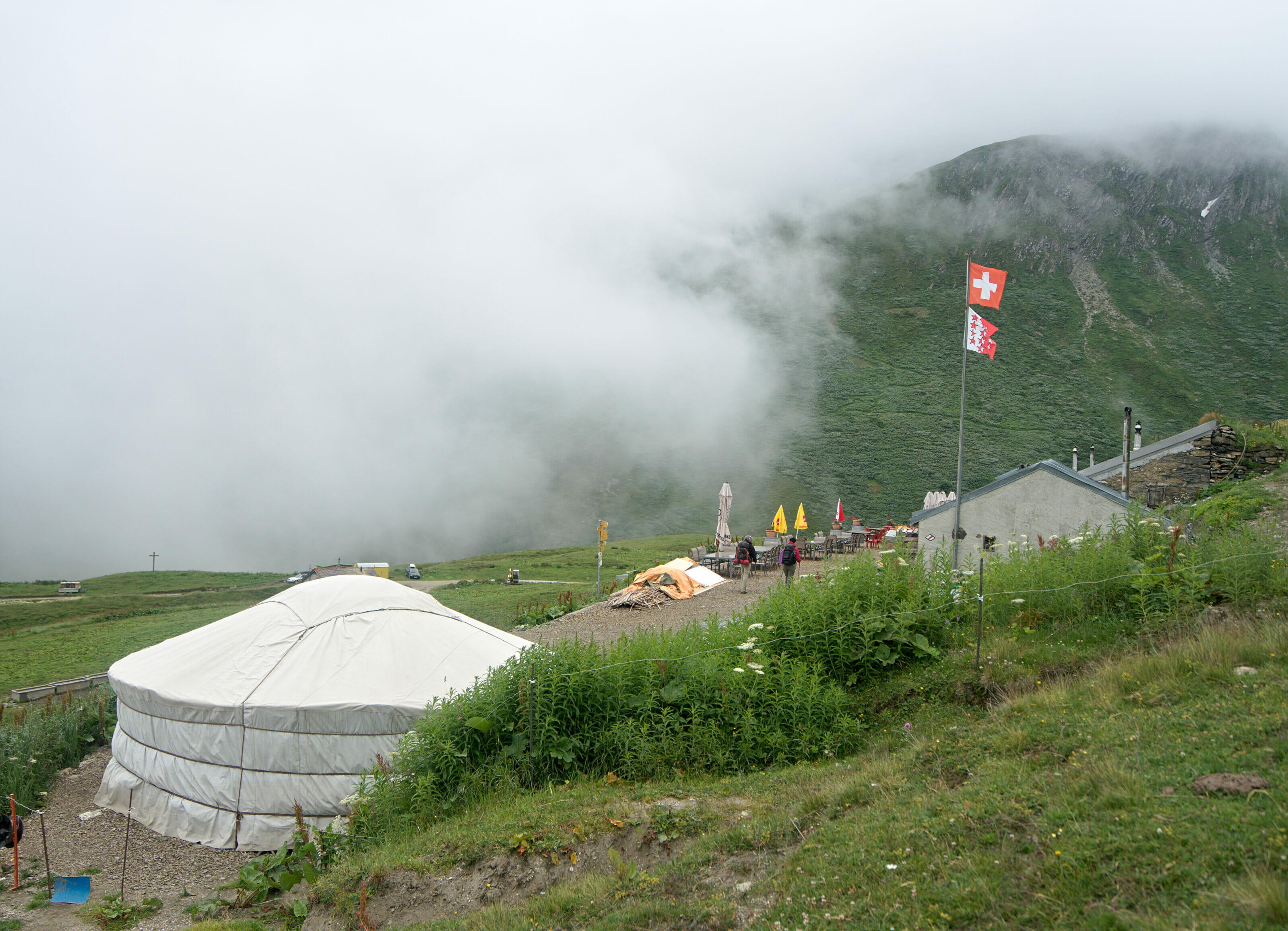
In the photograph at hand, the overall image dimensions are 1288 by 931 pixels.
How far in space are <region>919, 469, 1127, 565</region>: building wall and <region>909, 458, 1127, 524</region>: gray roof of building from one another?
48 mm

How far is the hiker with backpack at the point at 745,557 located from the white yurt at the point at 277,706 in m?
8.05

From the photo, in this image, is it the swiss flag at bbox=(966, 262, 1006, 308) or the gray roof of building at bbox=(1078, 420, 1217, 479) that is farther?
the gray roof of building at bbox=(1078, 420, 1217, 479)

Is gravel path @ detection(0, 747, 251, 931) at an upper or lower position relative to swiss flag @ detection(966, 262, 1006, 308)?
lower

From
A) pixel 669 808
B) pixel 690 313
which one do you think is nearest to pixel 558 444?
pixel 690 313

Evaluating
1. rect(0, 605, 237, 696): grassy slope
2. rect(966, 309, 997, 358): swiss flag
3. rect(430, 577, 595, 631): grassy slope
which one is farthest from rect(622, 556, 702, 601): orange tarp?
rect(0, 605, 237, 696): grassy slope

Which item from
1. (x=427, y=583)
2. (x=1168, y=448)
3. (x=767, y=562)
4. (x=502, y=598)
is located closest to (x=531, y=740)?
(x=767, y=562)

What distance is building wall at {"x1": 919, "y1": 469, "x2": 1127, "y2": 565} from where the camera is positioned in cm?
1370

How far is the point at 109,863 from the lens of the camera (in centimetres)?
956

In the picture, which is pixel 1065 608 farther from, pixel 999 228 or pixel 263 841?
pixel 999 228

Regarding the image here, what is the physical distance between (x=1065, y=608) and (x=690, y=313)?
357ft

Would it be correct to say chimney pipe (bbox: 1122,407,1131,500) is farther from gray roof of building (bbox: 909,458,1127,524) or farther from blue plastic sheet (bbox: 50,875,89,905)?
blue plastic sheet (bbox: 50,875,89,905)

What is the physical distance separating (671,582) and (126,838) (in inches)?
516

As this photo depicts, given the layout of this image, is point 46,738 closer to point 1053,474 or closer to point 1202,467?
point 1053,474

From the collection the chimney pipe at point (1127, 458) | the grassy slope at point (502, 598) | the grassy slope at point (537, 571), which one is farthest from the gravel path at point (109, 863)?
the chimney pipe at point (1127, 458)
